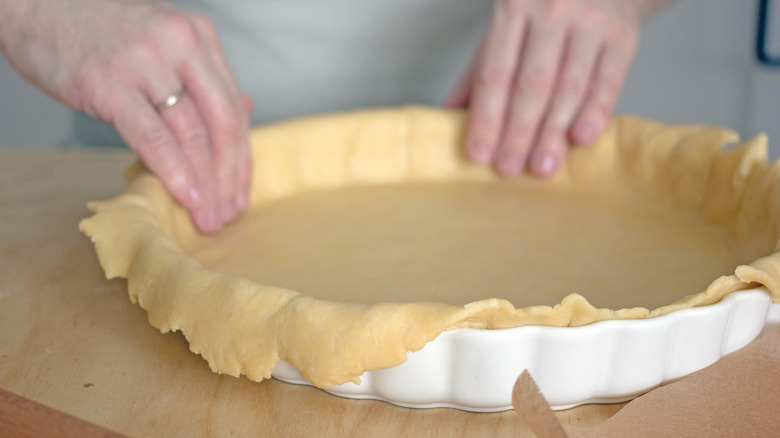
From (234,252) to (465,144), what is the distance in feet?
1.58

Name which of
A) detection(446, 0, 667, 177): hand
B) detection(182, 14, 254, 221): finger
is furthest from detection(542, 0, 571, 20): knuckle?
detection(182, 14, 254, 221): finger

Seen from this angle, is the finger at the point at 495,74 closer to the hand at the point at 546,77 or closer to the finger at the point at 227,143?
the hand at the point at 546,77

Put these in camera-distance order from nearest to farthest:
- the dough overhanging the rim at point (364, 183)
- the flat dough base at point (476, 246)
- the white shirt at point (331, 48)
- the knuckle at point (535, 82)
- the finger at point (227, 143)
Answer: the dough overhanging the rim at point (364, 183) < the flat dough base at point (476, 246) < the finger at point (227, 143) < the knuckle at point (535, 82) < the white shirt at point (331, 48)

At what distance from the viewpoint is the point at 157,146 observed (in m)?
0.88

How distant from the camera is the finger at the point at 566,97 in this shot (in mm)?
1098

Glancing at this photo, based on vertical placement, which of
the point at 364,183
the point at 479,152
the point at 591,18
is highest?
the point at 591,18

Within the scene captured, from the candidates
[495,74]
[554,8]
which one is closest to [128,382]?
[495,74]

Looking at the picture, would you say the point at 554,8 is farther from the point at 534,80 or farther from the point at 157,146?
the point at 157,146

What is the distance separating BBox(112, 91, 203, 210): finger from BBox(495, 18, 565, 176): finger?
0.54 m

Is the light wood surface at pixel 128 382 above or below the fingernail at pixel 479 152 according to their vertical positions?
below

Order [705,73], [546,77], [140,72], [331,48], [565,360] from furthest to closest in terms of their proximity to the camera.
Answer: [705,73] < [331,48] < [546,77] < [140,72] < [565,360]

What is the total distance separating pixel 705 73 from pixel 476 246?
1.74 m

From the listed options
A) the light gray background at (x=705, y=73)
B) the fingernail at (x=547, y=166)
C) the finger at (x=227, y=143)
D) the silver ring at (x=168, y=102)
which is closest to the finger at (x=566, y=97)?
the fingernail at (x=547, y=166)

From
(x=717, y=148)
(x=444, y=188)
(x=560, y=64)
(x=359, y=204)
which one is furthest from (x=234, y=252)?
(x=717, y=148)
